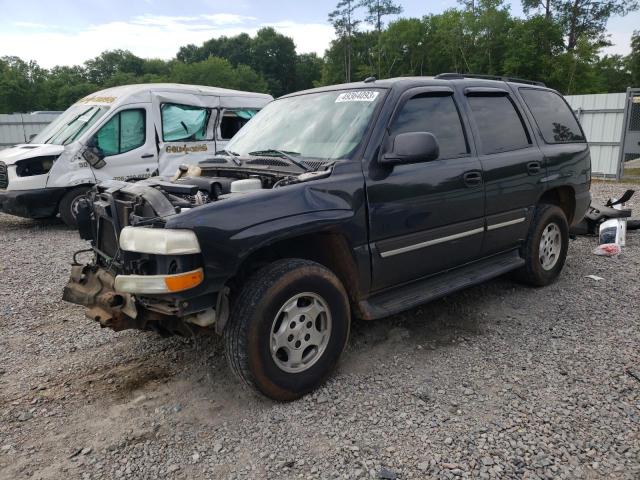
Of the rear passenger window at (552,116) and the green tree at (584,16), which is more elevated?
the green tree at (584,16)

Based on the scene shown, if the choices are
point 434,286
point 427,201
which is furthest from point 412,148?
point 434,286

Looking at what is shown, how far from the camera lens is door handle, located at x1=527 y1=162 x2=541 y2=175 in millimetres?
4594

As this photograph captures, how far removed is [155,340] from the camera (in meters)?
4.08

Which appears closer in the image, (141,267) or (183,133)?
(141,267)

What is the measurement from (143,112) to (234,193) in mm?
6843

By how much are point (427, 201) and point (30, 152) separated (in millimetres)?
7520

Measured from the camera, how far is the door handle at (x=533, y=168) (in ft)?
15.1

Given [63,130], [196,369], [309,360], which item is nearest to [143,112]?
[63,130]

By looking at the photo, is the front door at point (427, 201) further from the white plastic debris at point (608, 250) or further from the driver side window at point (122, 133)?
the driver side window at point (122, 133)

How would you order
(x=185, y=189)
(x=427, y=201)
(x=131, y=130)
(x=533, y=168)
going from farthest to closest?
(x=131, y=130) → (x=533, y=168) → (x=427, y=201) → (x=185, y=189)

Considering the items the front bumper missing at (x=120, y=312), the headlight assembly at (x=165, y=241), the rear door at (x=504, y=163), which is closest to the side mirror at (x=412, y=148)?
the rear door at (x=504, y=163)

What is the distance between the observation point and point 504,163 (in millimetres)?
4336

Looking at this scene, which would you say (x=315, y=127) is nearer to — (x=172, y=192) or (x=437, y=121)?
(x=437, y=121)

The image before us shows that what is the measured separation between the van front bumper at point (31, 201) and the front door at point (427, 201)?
692 cm
